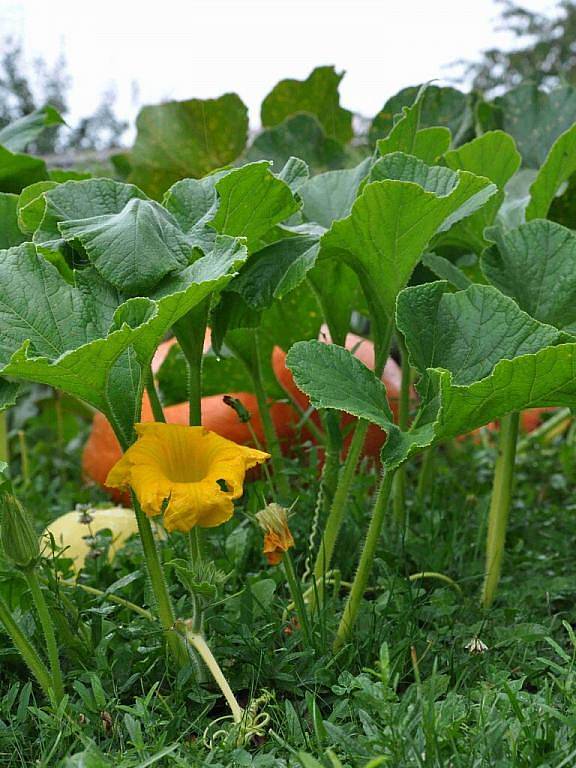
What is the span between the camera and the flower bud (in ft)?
3.13

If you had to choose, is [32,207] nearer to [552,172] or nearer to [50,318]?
[50,318]

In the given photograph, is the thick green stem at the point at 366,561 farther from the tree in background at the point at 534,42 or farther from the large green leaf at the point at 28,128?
the tree in background at the point at 534,42

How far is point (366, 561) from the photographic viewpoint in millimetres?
1101

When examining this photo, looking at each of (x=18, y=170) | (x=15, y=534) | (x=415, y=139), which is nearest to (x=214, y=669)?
(x=15, y=534)

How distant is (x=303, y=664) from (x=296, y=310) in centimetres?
72

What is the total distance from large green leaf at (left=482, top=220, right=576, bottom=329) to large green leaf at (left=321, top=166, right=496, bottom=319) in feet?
0.31

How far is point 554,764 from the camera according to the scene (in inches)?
32.5

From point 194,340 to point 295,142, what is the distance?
2.74ft

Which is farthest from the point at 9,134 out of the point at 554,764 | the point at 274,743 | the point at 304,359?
the point at 554,764

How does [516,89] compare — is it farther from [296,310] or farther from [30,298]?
[30,298]

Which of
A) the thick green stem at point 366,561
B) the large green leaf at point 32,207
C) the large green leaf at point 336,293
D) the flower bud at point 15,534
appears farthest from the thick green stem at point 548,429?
the flower bud at point 15,534

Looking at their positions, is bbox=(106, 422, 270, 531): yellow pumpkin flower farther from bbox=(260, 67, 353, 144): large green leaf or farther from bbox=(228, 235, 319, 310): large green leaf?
bbox=(260, 67, 353, 144): large green leaf

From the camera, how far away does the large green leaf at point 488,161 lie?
4.46 ft

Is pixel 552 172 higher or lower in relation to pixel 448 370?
higher
